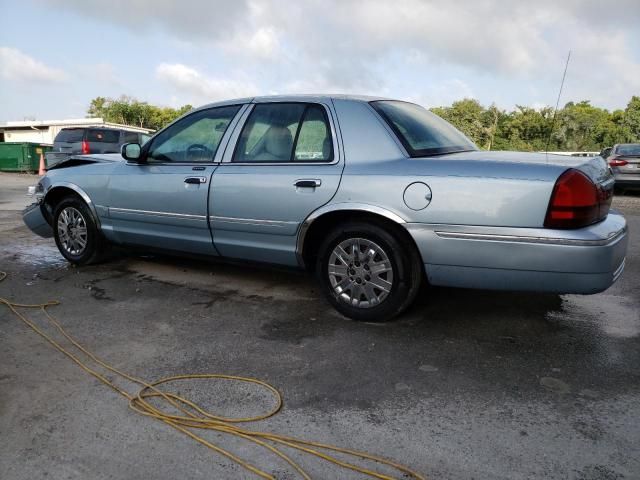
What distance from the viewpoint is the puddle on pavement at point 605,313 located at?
3.81 meters

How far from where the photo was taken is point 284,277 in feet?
16.8

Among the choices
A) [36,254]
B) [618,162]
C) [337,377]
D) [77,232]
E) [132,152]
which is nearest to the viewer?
[337,377]

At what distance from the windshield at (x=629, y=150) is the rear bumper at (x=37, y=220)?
13.1m

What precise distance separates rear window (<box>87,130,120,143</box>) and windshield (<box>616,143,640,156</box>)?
14817 mm

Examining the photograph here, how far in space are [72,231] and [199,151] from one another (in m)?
1.82

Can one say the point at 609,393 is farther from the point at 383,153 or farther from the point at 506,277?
the point at 383,153

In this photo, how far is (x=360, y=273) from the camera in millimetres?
3832

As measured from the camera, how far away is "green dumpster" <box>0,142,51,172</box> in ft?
76.3

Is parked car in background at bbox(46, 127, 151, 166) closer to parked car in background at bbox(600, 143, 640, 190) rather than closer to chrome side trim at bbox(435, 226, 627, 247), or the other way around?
parked car in background at bbox(600, 143, 640, 190)

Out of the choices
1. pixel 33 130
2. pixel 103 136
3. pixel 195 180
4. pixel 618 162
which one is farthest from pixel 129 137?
pixel 33 130

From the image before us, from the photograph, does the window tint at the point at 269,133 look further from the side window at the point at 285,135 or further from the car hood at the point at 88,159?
the car hood at the point at 88,159

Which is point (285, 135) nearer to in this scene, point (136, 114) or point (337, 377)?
point (337, 377)

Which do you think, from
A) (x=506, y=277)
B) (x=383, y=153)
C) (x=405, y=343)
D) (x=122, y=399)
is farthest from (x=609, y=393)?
(x=122, y=399)

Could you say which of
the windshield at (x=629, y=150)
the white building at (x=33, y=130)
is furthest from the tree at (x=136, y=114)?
the windshield at (x=629, y=150)
